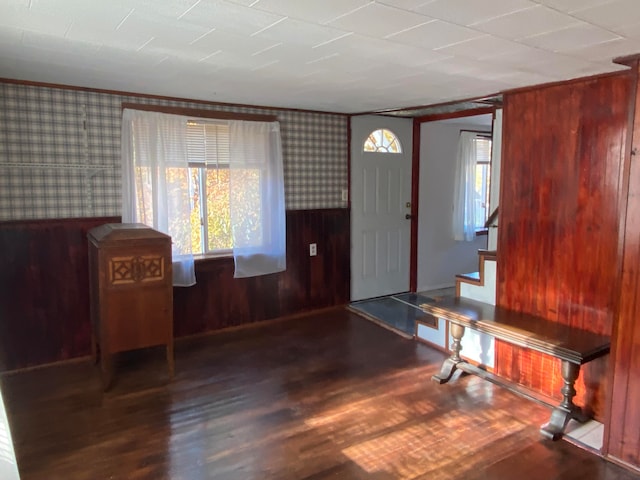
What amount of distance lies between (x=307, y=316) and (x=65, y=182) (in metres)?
2.44

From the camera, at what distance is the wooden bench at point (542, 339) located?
246 cm

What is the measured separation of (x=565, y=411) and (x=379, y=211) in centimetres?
291

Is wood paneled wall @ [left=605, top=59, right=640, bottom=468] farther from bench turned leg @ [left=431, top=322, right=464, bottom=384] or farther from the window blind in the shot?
the window blind

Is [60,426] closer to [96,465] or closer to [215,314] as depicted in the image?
[96,465]

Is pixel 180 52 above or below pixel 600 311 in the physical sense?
above

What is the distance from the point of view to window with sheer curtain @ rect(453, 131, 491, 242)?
564 centimetres

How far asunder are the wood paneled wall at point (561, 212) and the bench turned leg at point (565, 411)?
210 millimetres

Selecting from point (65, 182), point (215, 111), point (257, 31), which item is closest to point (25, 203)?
point (65, 182)

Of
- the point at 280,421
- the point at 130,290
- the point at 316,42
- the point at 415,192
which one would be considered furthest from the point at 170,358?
the point at 415,192

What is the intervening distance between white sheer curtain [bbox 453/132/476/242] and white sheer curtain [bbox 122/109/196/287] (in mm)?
3312

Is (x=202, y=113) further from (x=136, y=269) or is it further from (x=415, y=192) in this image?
(x=415, y=192)

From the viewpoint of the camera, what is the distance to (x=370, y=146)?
4.96 metres

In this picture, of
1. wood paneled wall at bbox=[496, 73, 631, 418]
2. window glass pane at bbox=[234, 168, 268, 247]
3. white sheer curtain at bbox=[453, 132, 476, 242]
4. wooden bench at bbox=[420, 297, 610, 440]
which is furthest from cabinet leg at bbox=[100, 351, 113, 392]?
white sheer curtain at bbox=[453, 132, 476, 242]

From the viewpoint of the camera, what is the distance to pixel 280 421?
2.70m
